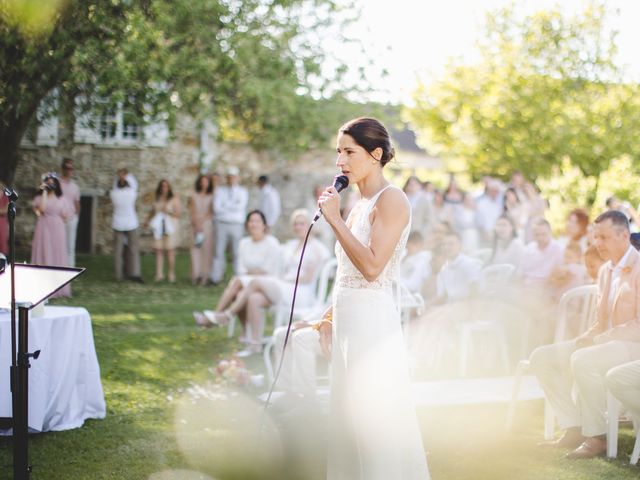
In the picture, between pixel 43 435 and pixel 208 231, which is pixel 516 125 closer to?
pixel 208 231

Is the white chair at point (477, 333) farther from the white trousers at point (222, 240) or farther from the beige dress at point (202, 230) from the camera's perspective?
the beige dress at point (202, 230)

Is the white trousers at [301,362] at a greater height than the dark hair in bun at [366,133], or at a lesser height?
lesser

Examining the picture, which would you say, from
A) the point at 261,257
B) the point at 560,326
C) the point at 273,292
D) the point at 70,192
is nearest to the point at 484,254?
the point at 261,257

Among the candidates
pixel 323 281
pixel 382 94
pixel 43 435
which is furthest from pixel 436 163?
pixel 43 435

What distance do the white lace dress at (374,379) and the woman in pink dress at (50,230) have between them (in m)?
9.37

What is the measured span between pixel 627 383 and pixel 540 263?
3.91m

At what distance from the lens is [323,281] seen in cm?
892

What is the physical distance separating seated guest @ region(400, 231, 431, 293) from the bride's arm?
489 centimetres

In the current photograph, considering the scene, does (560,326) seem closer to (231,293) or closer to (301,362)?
(301,362)

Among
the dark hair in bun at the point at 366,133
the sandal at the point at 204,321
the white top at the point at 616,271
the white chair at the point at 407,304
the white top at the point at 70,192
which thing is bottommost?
the sandal at the point at 204,321

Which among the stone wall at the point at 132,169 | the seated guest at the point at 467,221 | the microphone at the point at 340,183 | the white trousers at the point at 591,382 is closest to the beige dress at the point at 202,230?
the stone wall at the point at 132,169

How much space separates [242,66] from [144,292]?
428cm

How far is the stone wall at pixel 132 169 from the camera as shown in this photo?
809 inches

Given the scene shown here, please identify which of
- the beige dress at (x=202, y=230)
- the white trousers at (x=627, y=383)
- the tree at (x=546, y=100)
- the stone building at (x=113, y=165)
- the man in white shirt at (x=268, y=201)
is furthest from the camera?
the tree at (x=546, y=100)
